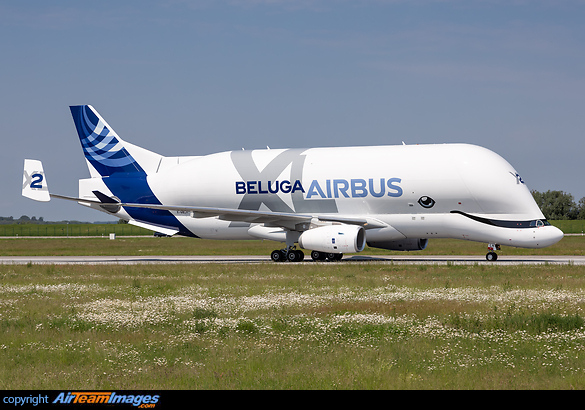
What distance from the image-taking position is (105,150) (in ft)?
131

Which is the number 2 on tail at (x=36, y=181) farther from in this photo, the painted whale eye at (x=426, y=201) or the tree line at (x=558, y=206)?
the tree line at (x=558, y=206)

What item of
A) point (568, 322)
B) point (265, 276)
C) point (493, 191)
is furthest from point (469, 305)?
point (493, 191)

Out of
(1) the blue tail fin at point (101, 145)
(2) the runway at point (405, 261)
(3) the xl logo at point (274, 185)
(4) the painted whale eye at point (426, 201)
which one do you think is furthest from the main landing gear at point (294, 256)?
(1) the blue tail fin at point (101, 145)

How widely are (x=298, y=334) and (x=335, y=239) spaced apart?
19.4m

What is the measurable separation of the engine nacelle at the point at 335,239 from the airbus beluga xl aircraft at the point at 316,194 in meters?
0.05

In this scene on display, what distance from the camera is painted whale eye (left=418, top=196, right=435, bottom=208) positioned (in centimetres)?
3266

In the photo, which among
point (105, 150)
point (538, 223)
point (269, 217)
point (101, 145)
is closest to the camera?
point (538, 223)

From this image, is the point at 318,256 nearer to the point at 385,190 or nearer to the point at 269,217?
the point at 269,217

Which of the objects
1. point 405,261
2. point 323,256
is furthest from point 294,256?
point 405,261

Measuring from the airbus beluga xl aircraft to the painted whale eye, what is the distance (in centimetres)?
5

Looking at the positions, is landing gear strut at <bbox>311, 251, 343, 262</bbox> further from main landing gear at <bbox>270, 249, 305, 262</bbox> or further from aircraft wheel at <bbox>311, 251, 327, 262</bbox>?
main landing gear at <bbox>270, 249, 305, 262</bbox>

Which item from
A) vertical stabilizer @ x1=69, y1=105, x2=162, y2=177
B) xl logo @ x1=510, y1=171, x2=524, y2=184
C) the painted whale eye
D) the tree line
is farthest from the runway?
the tree line
